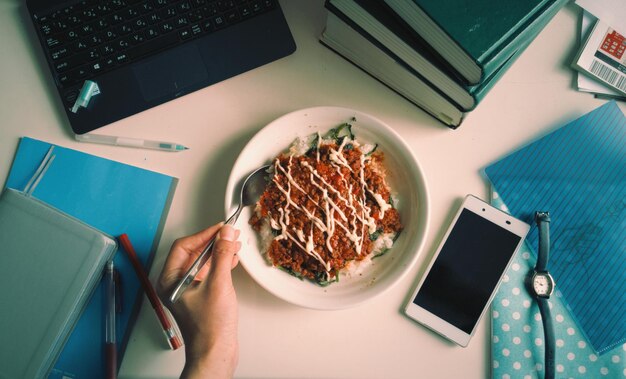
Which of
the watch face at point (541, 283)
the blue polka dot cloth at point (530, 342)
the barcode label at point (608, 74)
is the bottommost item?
the blue polka dot cloth at point (530, 342)

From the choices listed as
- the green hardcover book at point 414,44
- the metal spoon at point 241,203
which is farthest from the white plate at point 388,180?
the green hardcover book at point 414,44

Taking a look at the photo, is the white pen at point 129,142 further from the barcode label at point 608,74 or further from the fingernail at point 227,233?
the barcode label at point 608,74

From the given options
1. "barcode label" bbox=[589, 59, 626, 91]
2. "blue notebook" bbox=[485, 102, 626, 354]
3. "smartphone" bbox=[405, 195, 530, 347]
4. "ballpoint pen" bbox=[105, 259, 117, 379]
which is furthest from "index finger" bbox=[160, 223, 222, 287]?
"barcode label" bbox=[589, 59, 626, 91]

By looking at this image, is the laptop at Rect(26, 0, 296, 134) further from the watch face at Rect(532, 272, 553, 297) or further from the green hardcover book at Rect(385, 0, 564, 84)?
the watch face at Rect(532, 272, 553, 297)

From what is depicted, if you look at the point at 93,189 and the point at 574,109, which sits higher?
the point at 574,109

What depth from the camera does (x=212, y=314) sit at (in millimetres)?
759

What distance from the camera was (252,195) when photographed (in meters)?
0.84

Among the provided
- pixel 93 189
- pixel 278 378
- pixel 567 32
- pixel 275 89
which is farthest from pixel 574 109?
pixel 93 189

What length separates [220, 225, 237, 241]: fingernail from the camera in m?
0.77

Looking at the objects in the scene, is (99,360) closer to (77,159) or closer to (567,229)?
(77,159)

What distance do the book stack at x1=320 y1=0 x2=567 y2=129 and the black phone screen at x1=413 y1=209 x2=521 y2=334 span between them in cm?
23

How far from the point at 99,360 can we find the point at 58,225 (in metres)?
0.28

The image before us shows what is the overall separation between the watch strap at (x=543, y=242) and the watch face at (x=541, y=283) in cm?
1

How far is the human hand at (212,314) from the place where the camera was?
0.76 metres
